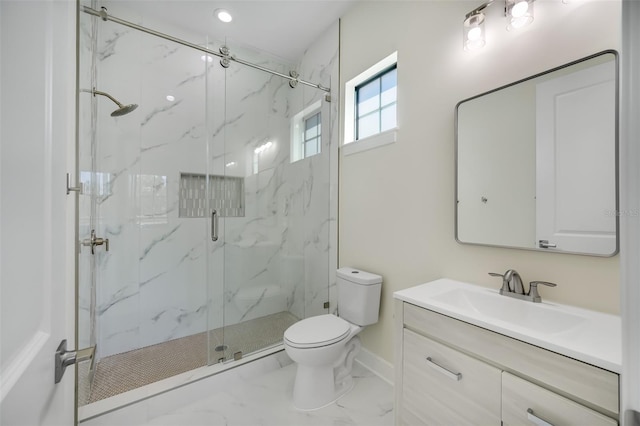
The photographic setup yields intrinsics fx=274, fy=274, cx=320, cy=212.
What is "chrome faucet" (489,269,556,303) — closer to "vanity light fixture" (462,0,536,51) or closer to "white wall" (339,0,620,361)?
"white wall" (339,0,620,361)

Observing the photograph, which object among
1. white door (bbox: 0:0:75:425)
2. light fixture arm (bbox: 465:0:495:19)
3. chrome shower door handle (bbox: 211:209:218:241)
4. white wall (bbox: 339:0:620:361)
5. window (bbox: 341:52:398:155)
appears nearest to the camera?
white door (bbox: 0:0:75:425)

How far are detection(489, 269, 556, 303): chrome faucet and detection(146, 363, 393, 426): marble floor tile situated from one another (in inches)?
39.9

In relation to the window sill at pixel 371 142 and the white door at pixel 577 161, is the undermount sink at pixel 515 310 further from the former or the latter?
the window sill at pixel 371 142

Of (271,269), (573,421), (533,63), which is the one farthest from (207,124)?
(573,421)

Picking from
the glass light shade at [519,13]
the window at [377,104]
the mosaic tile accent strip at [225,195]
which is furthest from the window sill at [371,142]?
the mosaic tile accent strip at [225,195]

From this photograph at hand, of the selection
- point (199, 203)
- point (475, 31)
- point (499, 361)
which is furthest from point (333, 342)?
point (475, 31)

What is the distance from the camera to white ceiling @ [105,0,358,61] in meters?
2.20

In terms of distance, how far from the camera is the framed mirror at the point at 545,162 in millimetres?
1073

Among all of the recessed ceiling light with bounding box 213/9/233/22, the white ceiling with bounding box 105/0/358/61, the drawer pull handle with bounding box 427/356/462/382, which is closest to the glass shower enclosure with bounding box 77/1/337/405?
the white ceiling with bounding box 105/0/358/61

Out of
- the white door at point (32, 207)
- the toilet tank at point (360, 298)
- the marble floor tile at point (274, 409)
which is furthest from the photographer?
the toilet tank at point (360, 298)

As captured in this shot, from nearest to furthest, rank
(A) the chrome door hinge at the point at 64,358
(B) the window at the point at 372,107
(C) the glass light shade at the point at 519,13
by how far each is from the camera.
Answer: (A) the chrome door hinge at the point at 64,358 → (C) the glass light shade at the point at 519,13 → (B) the window at the point at 372,107

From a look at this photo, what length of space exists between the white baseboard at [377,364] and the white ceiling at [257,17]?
9.13 ft

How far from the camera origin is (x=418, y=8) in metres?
1.76

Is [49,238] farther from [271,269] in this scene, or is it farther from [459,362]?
[271,269]
